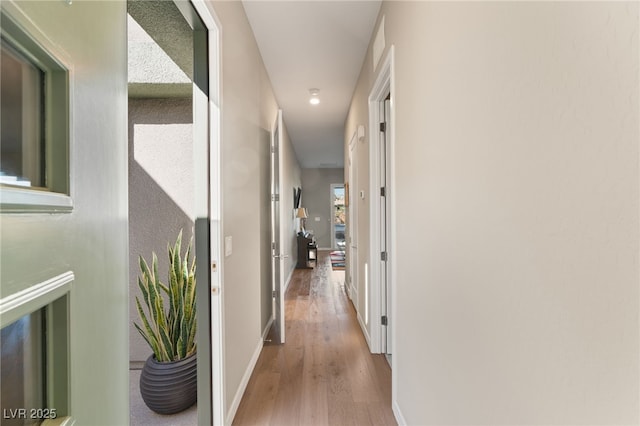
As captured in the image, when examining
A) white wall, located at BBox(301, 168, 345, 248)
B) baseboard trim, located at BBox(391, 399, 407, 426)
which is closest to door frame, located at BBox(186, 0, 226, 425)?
baseboard trim, located at BBox(391, 399, 407, 426)

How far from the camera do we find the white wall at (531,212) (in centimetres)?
47

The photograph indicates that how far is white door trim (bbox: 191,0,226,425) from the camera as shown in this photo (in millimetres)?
1541

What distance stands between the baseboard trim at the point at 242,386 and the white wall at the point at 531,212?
3.64 feet

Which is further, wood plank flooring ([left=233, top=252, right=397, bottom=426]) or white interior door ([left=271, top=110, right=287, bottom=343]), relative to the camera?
white interior door ([left=271, top=110, right=287, bottom=343])

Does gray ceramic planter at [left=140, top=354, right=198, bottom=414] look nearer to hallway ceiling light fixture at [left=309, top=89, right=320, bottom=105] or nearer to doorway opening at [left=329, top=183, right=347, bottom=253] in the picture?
hallway ceiling light fixture at [left=309, top=89, right=320, bottom=105]

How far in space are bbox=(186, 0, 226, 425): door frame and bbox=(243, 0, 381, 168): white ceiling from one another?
839 millimetres

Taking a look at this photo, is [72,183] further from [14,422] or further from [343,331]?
[343,331]

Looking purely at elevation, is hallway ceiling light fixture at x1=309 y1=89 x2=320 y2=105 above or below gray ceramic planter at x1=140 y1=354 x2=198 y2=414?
above

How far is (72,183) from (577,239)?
0.94 metres

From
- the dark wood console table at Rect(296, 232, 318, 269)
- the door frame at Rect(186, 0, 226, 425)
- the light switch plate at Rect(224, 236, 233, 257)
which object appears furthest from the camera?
the dark wood console table at Rect(296, 232, 318, 269)

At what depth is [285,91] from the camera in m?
3.53

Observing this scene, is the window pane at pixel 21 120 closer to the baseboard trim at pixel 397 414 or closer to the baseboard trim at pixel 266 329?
the baseboard trim at pixel 397 414

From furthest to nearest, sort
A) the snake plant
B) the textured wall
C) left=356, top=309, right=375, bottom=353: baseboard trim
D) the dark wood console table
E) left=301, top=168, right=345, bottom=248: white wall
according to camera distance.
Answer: left=301, top=168, right=345, bottom=248: white wall
the dark wood console table
left=356, top=309, right=375, bottom=353: baseboard trim
the textured wall
the snake plant

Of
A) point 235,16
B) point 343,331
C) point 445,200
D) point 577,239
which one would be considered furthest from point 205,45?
point 343,331
